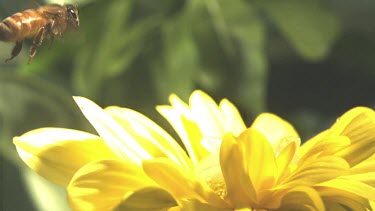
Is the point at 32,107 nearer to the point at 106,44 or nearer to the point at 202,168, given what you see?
the point at 106,44

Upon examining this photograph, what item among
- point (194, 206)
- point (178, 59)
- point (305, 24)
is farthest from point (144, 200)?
point (305, 24)

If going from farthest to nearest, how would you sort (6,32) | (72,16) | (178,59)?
(178,59)
(72,16)
(6,32)

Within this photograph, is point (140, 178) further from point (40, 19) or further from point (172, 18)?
point (172, 18)

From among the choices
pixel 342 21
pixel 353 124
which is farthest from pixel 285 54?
pixel 353 124

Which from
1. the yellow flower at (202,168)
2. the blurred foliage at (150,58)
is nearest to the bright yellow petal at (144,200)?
the yellow flower at (202,168)

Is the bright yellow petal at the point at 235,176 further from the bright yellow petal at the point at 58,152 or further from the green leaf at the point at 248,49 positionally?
the green leaf at the point at 248,49

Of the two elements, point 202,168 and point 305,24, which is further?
point 305,24

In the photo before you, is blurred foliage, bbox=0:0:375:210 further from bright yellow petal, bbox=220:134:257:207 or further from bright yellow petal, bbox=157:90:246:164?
bright yellow petal, bbox=220:134:257:207
